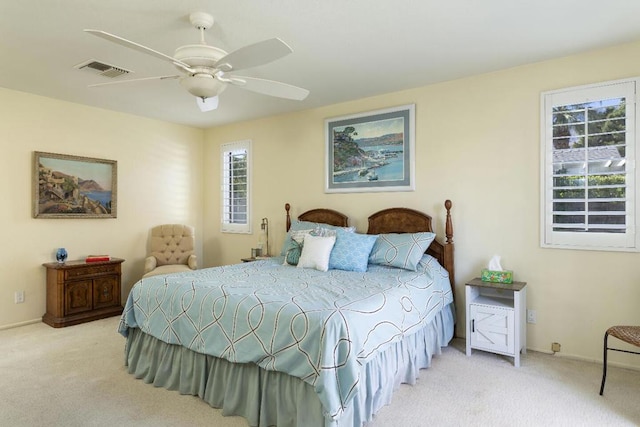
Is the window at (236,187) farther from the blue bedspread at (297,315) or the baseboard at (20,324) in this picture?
the baseboard at (20,324)

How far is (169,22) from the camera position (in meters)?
2.62

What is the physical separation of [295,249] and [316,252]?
0.38 m

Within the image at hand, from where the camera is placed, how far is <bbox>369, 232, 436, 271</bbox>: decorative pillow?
3471 millimetres

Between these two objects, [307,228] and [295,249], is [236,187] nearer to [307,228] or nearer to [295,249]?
[307,228]

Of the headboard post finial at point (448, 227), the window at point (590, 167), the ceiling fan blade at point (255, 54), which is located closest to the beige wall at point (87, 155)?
the ceiling fan blade at point (255, 54)

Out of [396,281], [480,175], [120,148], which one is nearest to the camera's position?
[396,281]

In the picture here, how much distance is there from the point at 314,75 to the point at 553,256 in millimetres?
2755

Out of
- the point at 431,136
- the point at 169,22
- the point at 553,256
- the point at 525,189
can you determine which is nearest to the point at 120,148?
the point at 169,22

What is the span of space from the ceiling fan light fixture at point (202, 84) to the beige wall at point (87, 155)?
3.02 metres

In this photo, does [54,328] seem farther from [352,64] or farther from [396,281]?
[352,64]

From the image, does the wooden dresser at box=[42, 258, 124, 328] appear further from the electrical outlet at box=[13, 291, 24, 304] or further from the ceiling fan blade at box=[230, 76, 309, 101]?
the ceiling fan blade at box=[230, 76, 309, 101]

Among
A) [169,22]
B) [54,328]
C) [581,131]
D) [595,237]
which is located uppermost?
[169,22]

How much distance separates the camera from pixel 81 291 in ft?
14.4

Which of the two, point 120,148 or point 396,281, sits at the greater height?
point 120,148
